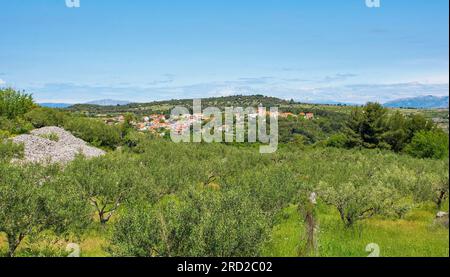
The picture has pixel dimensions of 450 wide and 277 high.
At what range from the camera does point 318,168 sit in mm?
24344

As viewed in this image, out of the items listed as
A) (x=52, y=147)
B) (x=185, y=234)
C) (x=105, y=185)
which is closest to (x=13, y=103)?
(x=52, y=147)

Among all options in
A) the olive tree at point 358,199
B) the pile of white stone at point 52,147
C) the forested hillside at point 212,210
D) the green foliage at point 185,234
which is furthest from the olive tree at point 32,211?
the pile of white stone at point 52,147

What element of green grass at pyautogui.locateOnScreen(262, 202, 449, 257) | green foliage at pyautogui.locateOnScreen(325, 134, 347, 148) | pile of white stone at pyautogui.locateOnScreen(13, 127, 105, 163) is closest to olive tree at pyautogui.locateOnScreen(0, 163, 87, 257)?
green grass at pyautogui.locateOnScreen(262, 202, 449, 257)

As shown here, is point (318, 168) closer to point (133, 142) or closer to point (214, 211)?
point (214, 211)

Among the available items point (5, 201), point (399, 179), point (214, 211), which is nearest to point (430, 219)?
point (399, 179)

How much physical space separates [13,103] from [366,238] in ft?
166

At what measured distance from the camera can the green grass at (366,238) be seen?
40.3 ft

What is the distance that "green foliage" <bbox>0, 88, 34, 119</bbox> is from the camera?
5012cm

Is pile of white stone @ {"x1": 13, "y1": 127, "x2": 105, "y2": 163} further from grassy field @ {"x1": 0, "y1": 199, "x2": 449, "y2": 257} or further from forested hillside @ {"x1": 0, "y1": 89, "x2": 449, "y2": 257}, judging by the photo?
grassy field @ {"x1": 0, "y1": 199, "x2": 449, "y2": 257}

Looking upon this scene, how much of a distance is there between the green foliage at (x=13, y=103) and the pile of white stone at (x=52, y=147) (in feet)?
37.3

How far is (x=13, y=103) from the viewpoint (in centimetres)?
5209

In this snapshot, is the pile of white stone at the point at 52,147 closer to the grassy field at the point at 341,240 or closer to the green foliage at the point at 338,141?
the grassy field at the point at 341,240

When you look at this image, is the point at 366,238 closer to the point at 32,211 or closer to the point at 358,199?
the point at 358,199
